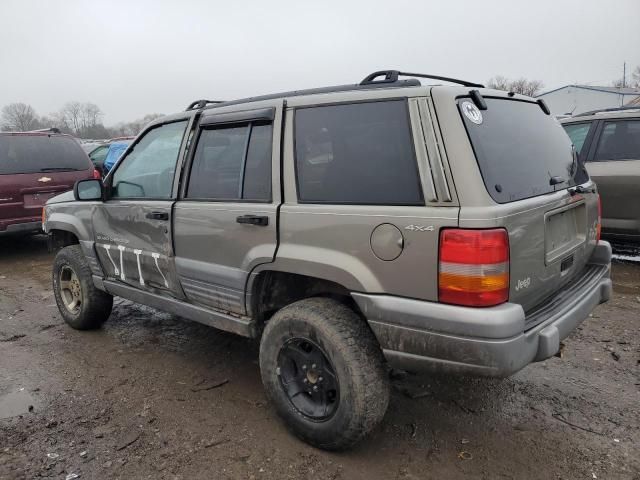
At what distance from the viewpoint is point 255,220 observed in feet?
9.09

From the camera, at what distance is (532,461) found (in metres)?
2.53

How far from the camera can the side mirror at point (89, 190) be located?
3891 mm

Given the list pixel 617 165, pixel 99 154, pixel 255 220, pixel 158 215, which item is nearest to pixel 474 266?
pixel 255 220

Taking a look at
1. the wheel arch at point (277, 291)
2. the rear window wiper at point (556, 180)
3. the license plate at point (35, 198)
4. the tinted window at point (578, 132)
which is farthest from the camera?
the license plate at point (35, 198)

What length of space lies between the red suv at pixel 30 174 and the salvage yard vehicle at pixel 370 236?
14.6 feet

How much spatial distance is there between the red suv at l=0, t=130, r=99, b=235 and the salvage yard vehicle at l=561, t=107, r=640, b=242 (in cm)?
710

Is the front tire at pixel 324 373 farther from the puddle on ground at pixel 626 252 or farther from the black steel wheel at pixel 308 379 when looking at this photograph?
the puddle on ground at pixel 626 252

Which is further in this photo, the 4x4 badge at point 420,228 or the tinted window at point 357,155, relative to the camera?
the tinted window at point 357,155

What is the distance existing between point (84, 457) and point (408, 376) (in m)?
2.05

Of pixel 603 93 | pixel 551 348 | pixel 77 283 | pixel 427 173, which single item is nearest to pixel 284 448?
pixel 551 348

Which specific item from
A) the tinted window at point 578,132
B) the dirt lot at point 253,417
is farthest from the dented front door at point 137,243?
the tinted window at point 578,132

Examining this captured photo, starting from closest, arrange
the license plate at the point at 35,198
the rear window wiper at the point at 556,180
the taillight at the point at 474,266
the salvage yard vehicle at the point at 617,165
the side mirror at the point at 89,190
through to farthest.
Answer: the taillight at the point at 474,266 < the rear window wiper at the point at 556,180 < the side mirror at the point at 89,190 < the salvage yard vehicle at the point at 617,165 < the license plate at the point at 35,198

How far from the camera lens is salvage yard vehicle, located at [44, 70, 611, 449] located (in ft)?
7.12

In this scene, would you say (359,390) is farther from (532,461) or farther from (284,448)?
(532,461)
